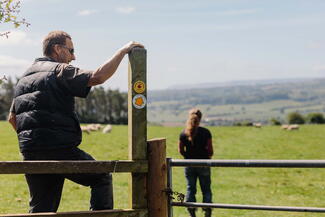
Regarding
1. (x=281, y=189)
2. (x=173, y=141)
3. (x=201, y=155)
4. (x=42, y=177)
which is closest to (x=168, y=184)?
(x=42, y=177)

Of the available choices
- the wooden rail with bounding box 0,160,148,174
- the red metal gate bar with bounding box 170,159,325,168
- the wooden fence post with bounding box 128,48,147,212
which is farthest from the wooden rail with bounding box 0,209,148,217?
the red metal gate bar with bounding box 170,159,325,168

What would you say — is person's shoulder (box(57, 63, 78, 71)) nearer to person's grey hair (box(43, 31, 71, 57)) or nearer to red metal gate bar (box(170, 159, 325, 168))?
person's grey hair (box(43, 31, 71, 57))

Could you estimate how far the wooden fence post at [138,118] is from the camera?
4488 mm

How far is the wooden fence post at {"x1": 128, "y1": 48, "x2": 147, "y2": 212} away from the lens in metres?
4.49

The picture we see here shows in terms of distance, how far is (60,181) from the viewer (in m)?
4.80

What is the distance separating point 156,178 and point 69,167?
0.86 metres

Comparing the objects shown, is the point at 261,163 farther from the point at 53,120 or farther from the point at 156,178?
the point at 53,120

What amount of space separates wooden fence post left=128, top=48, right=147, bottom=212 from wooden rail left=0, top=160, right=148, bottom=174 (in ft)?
0.27

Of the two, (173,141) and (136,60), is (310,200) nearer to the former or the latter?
(136,60)

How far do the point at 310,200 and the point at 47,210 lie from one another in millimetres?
10975

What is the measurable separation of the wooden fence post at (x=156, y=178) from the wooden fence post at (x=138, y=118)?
2.6 inches

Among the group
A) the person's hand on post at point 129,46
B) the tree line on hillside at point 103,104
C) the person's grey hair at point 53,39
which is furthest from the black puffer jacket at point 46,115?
the tree line on hillside at point 103,104

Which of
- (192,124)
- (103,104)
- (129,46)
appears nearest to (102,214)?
(129,46)

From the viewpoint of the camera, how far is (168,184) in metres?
4.82
